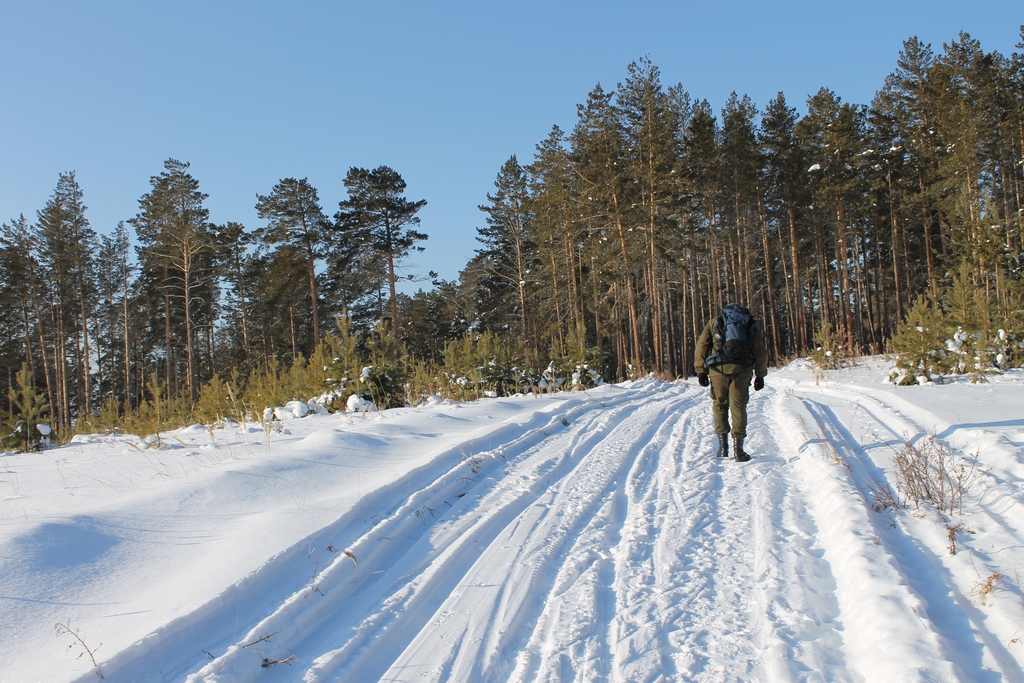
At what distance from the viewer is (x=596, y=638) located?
277 cm

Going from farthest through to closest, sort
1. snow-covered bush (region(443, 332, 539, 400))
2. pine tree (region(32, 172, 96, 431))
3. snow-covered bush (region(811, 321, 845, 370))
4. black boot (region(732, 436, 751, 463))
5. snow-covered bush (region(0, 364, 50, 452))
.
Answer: pine tree (region(32, 172, 96, 431)) < snow-covered bush (region(811, 321, 845, 370)) < snow-covered bush (region(443, 332, 539, 400)) < snow-covered bush (region(0, 364, 50, 452)) < black boot (region(732, 436, 751, 463))

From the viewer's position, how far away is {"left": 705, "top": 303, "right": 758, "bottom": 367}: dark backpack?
641cm

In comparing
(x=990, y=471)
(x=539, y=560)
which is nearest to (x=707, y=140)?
(x=990, y=471)

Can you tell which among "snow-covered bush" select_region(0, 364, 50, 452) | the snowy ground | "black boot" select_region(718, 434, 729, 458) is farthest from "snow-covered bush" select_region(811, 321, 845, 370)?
"snow-covered bush" select_region(0, 364, 50, 452)

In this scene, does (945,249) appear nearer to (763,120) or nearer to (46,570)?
(763,120)

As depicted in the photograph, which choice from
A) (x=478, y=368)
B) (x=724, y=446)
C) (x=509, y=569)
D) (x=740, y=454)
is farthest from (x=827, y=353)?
(x=509, y=569)

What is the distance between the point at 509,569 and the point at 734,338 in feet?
13.4

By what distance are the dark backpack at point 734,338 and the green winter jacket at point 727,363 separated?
0.15 ft

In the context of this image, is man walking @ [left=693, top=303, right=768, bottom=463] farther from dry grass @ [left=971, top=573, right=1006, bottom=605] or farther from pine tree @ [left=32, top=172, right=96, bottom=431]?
pine tree @ [left=32, top=172, right=96, bottom=431]

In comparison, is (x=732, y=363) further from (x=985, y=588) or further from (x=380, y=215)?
(x=380, y=215)

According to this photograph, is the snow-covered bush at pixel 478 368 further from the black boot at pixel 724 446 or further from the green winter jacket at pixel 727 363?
the black boot at pixel 724 446

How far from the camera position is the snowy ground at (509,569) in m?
2.57

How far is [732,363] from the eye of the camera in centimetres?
648

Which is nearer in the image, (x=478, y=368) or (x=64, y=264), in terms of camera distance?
(x=478, y=368)
